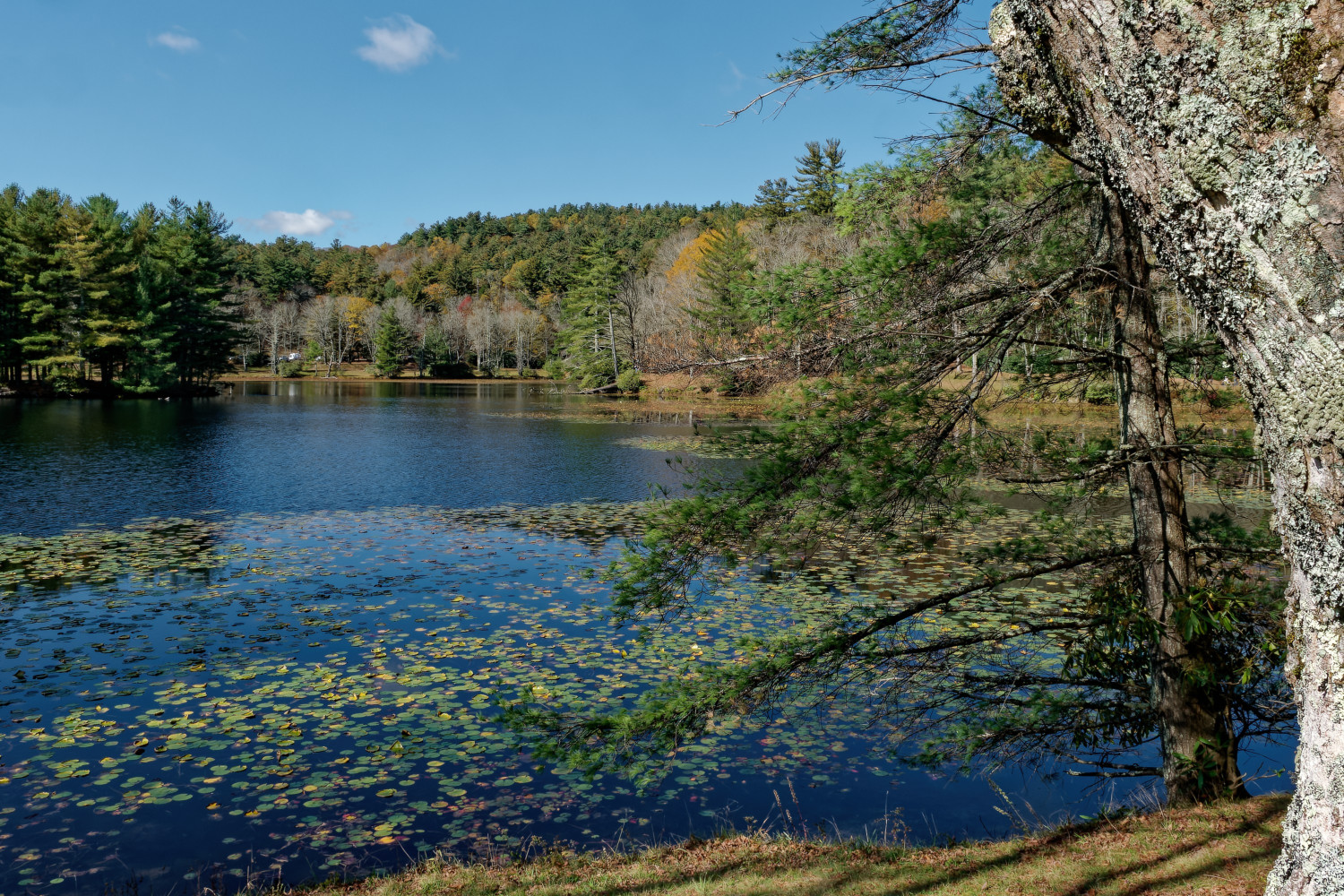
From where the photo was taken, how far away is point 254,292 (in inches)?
3967

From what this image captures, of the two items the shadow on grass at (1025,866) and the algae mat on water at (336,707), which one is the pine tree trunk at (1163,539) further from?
the algae mat on water at (336,707)

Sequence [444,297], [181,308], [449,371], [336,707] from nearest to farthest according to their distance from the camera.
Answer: [336,707] → [181,308] → [449,371] → [444,297]

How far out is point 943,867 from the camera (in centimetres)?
467

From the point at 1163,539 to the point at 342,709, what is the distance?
7019mm

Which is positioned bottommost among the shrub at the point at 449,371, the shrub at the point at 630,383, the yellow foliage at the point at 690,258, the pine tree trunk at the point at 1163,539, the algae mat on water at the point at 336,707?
the algae mat on water at the point at 336,707

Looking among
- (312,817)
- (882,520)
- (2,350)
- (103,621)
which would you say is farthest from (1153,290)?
(2,350)

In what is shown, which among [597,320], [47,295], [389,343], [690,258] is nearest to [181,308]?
[47,295]

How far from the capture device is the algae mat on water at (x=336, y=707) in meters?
5.99

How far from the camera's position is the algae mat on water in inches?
236

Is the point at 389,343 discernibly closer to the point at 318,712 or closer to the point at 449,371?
the point at 449,371

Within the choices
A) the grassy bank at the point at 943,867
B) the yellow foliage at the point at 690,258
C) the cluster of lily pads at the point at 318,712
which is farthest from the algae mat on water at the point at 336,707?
the yellow foliage at the point at 690,258

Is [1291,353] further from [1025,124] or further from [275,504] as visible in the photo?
[275,504]

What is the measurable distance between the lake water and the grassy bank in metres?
0.78

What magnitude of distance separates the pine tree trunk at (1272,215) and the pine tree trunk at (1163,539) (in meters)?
3.90
